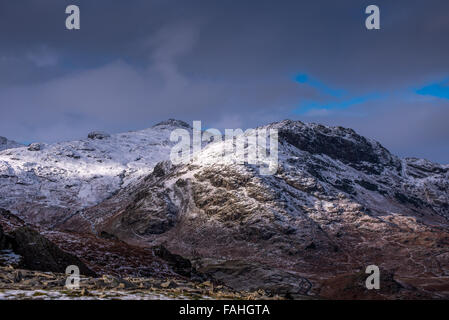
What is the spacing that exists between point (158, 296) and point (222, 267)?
130585 mm

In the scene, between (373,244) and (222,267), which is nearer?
(222,267)

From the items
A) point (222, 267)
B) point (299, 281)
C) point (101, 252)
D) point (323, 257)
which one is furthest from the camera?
point (323, 257)

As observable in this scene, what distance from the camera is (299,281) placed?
134625mm

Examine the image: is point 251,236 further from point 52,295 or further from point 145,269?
point 52,295

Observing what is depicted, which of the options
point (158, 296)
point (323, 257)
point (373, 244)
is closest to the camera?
point (158, 296)

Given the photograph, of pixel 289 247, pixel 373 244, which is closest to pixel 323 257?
pixel 289 247

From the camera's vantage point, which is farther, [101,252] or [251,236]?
[251,236]
